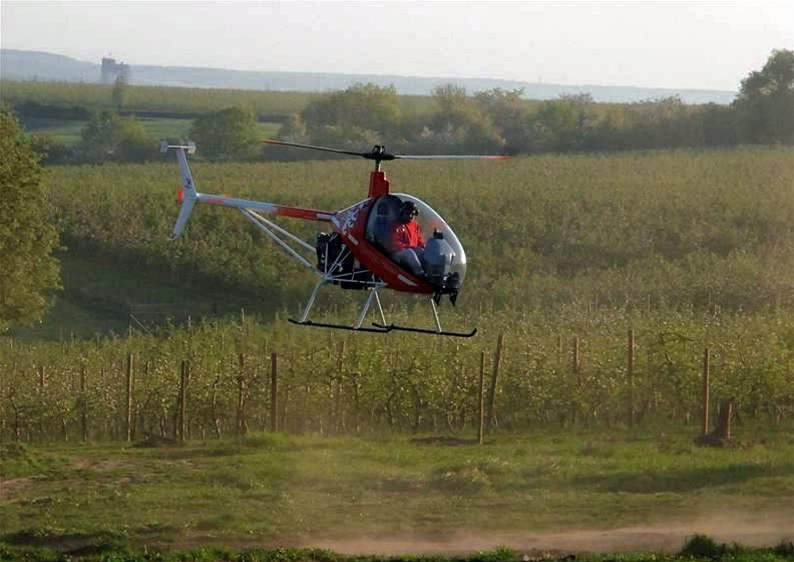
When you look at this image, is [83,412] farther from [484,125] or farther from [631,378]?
[484,125]

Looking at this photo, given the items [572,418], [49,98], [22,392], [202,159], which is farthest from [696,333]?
[49,98]

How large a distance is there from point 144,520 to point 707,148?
182 ft

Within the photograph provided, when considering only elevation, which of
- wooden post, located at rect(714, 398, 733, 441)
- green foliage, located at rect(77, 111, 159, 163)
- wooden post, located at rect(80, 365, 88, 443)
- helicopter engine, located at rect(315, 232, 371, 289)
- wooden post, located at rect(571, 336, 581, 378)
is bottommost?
wooden post, located at rect(80, 365, 88, 443)

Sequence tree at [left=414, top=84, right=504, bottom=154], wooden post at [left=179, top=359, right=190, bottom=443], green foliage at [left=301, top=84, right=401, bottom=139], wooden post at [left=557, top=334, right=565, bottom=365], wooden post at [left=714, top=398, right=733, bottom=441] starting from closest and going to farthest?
wooden post at [left=714, top=398, right=733, bottom=441] < wooden post at [left=179, top=359, right=190, bottom=443] < wooden post at [left=557, top=334, right=565, bottom=365] < tree at [left=414, top=84, right=504, bottom=154] < green foliage at [left=301, top=84, right=401, bottom=139]

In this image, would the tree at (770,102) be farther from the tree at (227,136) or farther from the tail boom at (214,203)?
the tail boom at (214,203)

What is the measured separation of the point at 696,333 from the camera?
2839 centimetres

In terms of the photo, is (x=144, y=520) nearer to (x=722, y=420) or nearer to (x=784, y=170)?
(x=722, y=420)

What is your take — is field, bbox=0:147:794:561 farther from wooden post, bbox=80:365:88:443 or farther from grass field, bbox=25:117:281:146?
grass field, bbox=25:117:281:146

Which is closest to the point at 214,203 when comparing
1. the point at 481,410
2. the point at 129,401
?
the point at 129,401

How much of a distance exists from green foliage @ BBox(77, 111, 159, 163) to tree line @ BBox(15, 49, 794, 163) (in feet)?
0.16

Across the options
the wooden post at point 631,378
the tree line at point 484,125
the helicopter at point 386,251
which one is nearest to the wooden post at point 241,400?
the helicopter at point 386,251

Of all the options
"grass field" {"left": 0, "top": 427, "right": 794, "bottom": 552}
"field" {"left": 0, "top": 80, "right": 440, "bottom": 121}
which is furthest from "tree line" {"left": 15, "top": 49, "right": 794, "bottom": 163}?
"grass field" {"left": 0, "top": 427, "right": 794, "bottom": 552}

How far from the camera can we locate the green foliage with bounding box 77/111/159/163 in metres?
70.9

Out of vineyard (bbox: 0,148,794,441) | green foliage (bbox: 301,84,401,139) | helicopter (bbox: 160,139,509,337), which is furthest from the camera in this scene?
green foliage (bbox: 301,84,401,139)
